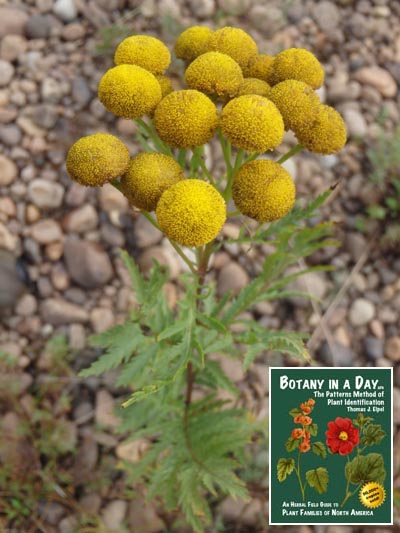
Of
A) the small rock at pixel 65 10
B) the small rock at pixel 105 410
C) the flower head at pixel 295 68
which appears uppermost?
the small rock at pixel 65 10

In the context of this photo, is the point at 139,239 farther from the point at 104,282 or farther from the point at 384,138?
the point at 384,138

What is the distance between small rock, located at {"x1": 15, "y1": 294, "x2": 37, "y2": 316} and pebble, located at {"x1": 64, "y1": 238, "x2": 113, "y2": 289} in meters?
0.25

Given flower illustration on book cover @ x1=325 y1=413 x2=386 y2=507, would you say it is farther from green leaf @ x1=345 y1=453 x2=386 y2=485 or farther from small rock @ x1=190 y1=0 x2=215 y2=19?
small rock @ x1=190 y1=0 x2=215 y2=19

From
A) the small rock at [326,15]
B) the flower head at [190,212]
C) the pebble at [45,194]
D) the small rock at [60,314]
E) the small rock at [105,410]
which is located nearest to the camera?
the flower head at [190,212]

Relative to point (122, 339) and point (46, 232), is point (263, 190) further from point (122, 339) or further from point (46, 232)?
point (46, 232)

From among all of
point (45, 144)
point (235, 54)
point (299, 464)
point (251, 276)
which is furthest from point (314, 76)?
point (45, 144)

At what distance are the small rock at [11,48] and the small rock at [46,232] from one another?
3.93 ft

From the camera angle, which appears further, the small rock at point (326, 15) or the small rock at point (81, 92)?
the small rock at point (326, 15)

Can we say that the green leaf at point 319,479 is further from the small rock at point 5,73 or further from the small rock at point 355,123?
the small rock at point 5,73

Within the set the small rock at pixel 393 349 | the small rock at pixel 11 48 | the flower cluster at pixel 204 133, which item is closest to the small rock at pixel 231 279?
the small rock at pixel 393 349

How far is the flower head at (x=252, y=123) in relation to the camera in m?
1.39

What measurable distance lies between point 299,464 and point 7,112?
267 centimetres

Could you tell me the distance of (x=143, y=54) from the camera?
158cm

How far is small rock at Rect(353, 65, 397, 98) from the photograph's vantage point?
3639mm
